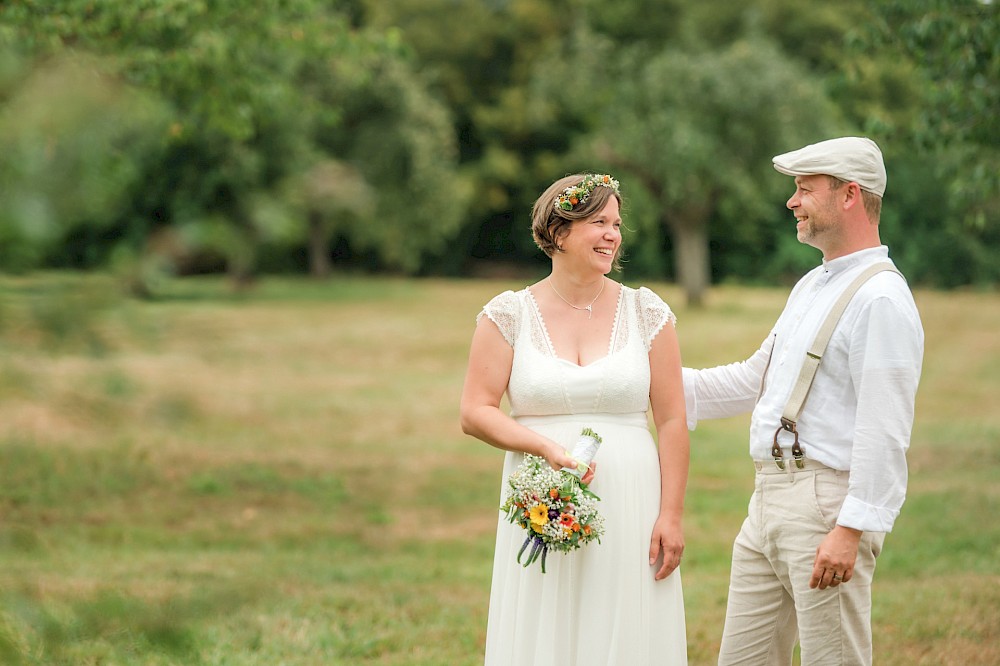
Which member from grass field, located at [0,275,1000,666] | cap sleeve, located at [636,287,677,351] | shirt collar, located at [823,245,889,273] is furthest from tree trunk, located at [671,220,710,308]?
shirt collar, located at [823,245,889,273]

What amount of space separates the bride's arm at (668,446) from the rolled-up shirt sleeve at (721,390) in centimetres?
26

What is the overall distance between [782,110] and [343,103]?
14.5 metres

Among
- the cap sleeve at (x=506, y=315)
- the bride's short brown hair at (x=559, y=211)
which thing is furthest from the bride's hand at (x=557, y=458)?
the bride's short brown hair at (x=559, y=211)

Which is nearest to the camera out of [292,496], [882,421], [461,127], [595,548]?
[882,421]

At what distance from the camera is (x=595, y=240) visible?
12.5ft

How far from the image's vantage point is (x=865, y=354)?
3.34 metres

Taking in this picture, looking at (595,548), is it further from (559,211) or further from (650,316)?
(559,211)

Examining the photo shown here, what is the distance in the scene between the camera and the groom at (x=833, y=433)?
130 inches

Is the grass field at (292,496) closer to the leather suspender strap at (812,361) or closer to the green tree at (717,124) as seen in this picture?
→ the leather suspender strap at (812,361)

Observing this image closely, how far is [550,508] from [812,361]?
3.14 ft

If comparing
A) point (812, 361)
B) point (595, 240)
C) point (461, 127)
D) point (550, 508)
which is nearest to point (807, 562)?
point (812, 361)

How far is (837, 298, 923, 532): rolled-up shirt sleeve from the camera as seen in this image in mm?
3283

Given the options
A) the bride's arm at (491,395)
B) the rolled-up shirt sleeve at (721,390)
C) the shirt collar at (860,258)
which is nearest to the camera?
the shirt collar at (860,258)

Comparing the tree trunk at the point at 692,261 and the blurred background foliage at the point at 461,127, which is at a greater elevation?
the blurred background foliage at the point at 461,127
